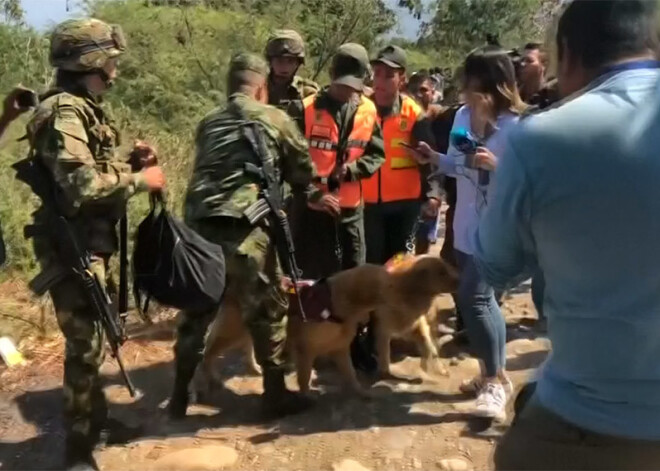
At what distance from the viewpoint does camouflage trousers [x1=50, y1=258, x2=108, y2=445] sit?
4023mm

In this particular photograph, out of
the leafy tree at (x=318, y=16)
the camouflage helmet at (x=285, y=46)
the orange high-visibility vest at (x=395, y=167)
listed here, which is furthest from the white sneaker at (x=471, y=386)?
the leafy tree at (x=318, y=16)

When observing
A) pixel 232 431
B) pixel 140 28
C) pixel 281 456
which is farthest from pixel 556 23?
pixel 140 28

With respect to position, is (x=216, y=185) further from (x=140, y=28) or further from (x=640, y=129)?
(x=140, y=28)

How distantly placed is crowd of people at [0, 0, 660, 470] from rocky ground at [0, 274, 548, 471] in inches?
7.0

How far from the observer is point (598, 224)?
5.68ft

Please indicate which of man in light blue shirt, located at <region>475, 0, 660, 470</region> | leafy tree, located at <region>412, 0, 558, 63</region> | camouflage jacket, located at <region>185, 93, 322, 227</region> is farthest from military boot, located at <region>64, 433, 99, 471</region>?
leafy tree, located at <region>412, 0, 558, 63</region>

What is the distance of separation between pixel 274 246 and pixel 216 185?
1.67 ft

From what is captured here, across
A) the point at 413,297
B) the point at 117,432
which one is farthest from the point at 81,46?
the point at 413,297

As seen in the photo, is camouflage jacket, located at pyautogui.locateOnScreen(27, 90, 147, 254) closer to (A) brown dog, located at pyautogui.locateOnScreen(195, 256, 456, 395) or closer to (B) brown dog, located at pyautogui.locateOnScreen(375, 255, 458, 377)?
(A) brown dog, located at pyautogui.locateOnScreen(195, 256, 456, 395)

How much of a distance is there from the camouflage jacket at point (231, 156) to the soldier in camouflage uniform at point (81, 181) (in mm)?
412

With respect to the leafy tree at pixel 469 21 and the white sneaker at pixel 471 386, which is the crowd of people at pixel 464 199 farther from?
the leafy tree at pixel 469 21

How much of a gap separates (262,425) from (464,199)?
180cm

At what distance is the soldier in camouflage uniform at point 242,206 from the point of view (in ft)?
14.9

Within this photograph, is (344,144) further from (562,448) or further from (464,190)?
→ (562,448)
